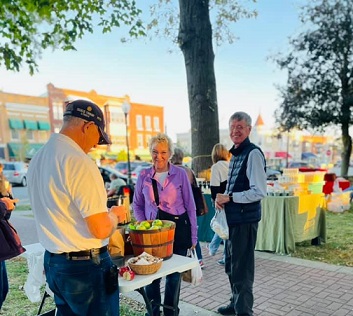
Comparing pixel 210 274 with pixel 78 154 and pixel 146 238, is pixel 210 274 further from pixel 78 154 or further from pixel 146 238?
pixel 78 154

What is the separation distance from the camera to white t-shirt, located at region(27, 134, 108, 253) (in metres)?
1.50

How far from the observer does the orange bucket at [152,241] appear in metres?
2.14

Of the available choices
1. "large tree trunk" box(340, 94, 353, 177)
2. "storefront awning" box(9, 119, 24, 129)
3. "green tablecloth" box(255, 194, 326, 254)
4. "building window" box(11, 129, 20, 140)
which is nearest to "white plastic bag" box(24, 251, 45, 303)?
"green tablecloth" box(255, 194, 326, 254)

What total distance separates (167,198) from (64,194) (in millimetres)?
1317

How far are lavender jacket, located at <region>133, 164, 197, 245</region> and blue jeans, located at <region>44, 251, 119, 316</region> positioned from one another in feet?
3.57

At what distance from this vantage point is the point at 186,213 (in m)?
2.81

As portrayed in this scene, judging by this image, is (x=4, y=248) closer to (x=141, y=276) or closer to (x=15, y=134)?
(x=141, y=276)

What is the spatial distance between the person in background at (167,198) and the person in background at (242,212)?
1.08 ft

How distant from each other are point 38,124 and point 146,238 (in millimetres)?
34958

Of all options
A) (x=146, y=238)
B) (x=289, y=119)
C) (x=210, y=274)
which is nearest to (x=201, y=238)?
(x=210, y=274)

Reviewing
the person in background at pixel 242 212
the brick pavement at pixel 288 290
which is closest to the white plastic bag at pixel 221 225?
the person in background at pixel 242 212

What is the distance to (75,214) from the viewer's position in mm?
1561

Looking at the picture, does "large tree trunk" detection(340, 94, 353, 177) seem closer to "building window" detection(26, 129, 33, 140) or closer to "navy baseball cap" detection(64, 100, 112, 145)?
"navy baseball cap" detection(64, 100, 112, 145)

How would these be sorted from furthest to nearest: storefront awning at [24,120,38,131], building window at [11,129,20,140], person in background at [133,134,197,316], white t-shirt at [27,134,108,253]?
storefront awning at [24,120,38,131]
building window at [11,129,20,140]
person in background at [133,134,197,316]
white t-shirt at [27,134,108,253]
